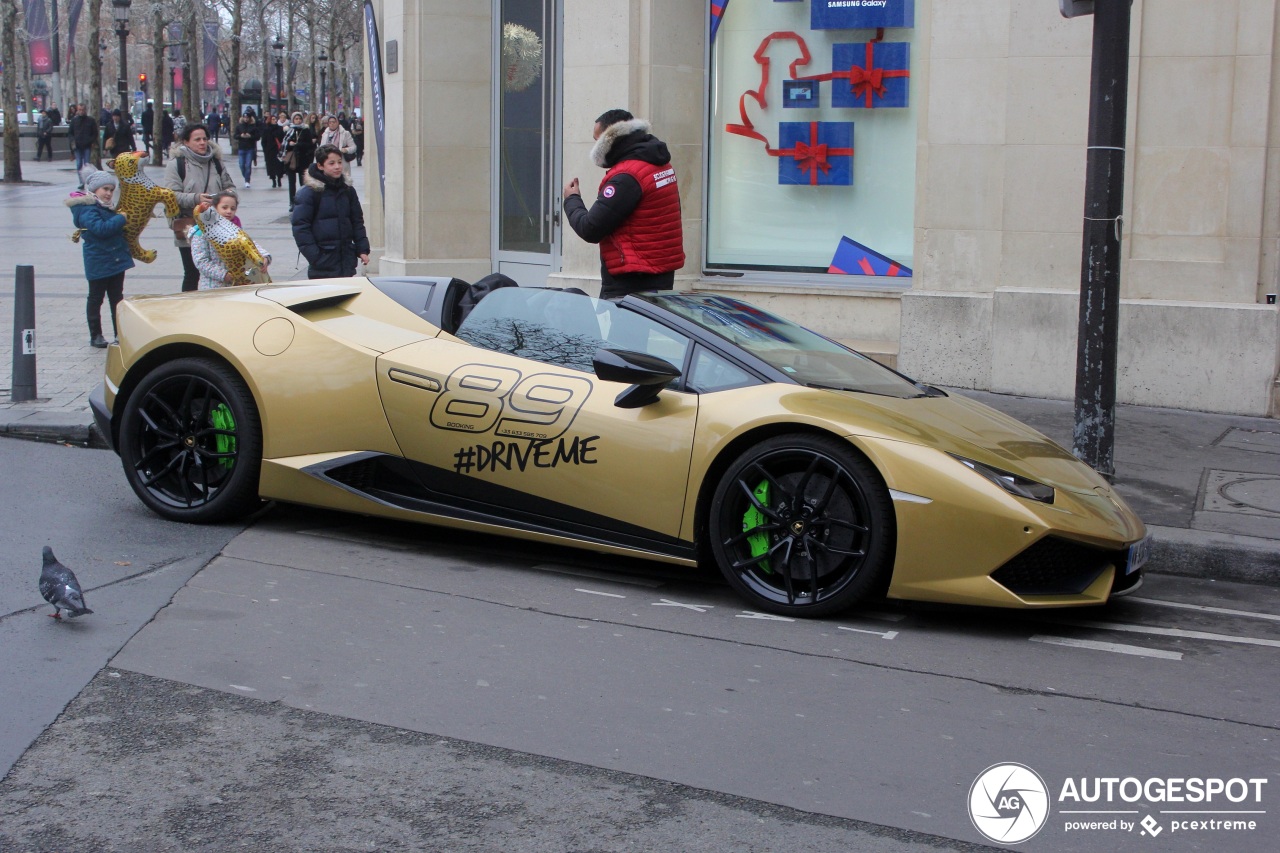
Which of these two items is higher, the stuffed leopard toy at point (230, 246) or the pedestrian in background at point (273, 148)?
the pedestrian in background at point (273, 148)

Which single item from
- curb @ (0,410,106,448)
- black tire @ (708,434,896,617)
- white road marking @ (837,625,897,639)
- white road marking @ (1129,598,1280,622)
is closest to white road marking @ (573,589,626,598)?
black tire @ (708,434,896,617)

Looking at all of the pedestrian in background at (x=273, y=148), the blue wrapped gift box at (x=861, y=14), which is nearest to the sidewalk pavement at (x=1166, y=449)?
the blue wrapped gift box at (x=861, y=14)

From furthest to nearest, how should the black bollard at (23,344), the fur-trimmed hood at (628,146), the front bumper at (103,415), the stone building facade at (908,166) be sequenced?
the stone building facade at (908,166) → the black bollard at (23,344) → the fur-trimmed hood at (628,146) → the front bumper at (103,415)

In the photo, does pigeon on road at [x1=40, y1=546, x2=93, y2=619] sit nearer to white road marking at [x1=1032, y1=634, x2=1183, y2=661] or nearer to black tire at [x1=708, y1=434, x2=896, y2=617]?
black tire at [x1=708, y1=434, x2=896, y2=617]

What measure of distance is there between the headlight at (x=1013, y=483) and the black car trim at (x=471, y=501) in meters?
1.12

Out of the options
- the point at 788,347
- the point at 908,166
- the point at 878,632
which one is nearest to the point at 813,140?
the point at 908,166

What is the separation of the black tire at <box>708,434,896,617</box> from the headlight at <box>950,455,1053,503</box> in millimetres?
338

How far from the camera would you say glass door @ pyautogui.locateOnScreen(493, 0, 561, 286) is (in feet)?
45.6

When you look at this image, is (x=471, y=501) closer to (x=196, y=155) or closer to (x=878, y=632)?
(x=878, y=632)

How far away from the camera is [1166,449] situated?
859cm

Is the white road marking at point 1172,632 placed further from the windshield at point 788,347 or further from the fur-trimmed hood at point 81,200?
the fur-trimmed hood at point 81,200

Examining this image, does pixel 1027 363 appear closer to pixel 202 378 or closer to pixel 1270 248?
pixel 1270 248

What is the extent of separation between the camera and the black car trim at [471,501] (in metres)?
5.62

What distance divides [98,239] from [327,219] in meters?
2.40
